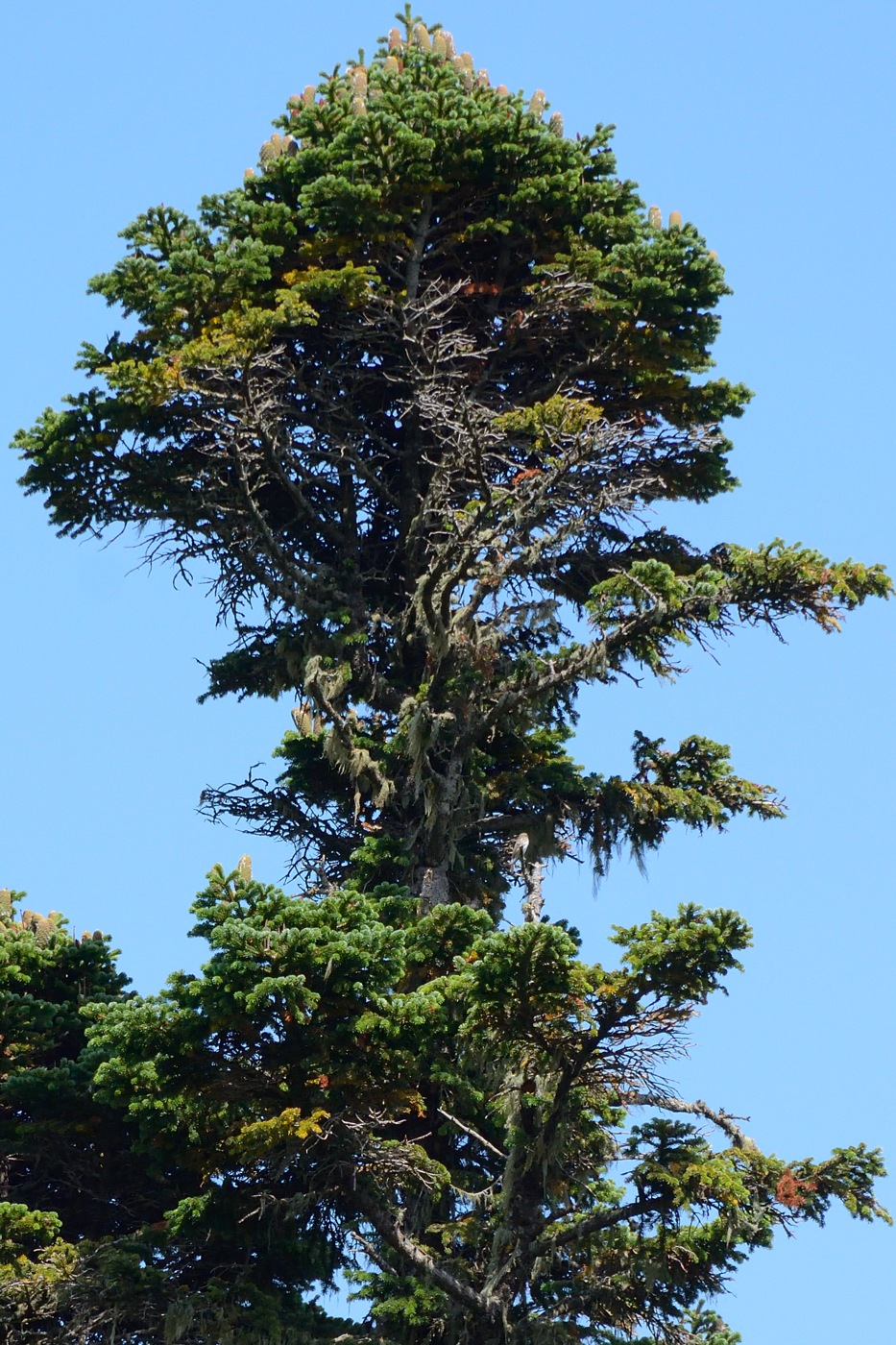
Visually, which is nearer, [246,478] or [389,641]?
[246,478]

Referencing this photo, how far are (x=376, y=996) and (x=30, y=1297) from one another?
4300mm

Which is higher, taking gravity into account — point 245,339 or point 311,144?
point 311,144

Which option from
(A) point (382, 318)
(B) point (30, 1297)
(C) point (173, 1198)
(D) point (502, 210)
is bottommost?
(B) point (30, 1297)

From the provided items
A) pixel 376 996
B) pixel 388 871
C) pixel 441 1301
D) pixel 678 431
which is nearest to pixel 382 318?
pixel 678 431

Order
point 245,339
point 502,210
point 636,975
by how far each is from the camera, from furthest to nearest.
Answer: point 502,210, point 245,339, point 636,975

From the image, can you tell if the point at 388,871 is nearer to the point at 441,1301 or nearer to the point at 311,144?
the point at 441,1301

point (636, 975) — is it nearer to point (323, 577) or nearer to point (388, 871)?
point (388, 871)

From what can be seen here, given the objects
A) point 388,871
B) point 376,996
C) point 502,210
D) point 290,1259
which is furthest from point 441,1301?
point 502,210

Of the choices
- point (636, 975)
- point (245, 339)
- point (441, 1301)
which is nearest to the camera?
point (636, 975)

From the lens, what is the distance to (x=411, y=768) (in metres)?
24.2

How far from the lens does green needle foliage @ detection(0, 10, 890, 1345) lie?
760 inches

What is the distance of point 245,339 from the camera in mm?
23781

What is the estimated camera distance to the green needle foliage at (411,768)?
19.3m

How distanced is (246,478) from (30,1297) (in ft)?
29.5
